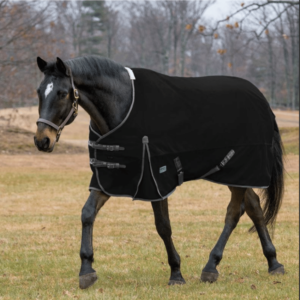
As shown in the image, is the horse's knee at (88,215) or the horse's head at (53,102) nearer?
the horse's head at (53,102)

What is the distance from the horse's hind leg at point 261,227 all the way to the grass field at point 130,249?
185 mm

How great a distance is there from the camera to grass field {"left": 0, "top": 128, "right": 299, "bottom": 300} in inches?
210

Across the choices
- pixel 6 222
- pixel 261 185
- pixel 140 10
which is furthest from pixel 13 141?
pixel 140 10

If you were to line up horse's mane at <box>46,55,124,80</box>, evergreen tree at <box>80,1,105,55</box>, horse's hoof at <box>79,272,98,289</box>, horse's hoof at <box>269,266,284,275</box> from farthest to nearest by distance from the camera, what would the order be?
evergreen tree at <box>80,1,105,55</box>
horse's hoof at <box>269,266,284,275</box>
horse's hoof at <box>79,272,98,289</box>
horse's mane at <box>46,55,124,80</box>

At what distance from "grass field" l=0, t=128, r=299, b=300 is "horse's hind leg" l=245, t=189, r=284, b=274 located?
185 millimetres

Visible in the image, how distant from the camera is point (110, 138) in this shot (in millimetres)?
5199

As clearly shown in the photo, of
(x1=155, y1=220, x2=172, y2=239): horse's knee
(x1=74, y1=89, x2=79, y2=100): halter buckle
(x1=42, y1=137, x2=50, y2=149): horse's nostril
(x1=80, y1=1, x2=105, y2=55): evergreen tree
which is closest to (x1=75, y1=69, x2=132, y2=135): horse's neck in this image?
(x1=74, y1=89, x2=79, y2=100): halter buckle

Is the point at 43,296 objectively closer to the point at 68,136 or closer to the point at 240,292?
the point at 240,292

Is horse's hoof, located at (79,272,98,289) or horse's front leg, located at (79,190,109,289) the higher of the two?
horse's front leg, located at (79,190,109,289)

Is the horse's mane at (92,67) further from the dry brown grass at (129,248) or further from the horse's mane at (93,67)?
the dry brown grass at (129,248)

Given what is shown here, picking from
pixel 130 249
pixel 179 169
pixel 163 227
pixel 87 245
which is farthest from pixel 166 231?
→ pixel 130 249

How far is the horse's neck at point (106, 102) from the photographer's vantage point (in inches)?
201

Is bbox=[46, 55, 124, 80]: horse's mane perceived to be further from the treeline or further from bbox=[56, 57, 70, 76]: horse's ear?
the treeline

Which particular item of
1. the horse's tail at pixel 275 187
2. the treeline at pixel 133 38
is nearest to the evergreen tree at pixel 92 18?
the treeline at pixel 133 38
